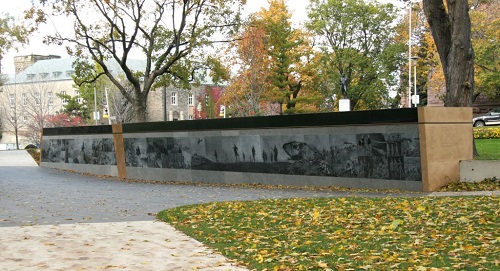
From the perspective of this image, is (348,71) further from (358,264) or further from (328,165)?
(358,264)

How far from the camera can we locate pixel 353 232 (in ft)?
28.9

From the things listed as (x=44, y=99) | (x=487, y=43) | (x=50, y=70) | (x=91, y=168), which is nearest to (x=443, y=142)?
(x=91, y=168)

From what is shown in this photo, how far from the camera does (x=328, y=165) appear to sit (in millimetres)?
17125

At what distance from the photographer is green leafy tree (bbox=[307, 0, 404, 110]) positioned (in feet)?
176

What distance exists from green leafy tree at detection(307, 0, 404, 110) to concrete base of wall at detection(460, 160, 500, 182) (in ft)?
123

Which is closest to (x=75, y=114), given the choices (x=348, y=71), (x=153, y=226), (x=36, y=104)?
(x=36, y=104)

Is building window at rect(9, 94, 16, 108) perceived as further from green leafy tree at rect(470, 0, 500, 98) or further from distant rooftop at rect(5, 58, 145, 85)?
green leafy tree at rect(470, 0, 500, 98)

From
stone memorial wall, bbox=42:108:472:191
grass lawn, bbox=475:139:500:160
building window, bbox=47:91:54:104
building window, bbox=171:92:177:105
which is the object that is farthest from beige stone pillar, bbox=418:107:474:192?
building window, bbox=171:92:177:105

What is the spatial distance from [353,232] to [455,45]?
9.70 m

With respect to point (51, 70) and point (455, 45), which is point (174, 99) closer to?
point (51, 70)

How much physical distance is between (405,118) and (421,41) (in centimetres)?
3701

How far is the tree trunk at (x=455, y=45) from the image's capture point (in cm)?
1658

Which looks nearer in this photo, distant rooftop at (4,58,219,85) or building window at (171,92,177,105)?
distant rooftop at (4,58,219,85)

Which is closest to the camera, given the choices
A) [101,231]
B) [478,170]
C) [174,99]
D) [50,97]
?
[101,231]
